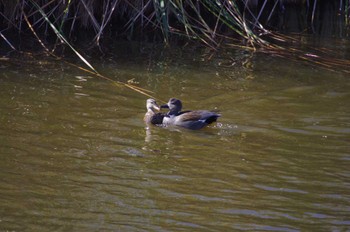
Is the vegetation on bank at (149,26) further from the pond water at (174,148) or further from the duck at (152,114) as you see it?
the duck at (152,114)

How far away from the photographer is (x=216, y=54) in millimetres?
11414

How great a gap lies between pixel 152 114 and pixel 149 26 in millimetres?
4264

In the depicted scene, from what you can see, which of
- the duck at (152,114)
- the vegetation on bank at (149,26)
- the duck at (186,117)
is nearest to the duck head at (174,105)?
the duck at (186,117)

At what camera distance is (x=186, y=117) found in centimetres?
852

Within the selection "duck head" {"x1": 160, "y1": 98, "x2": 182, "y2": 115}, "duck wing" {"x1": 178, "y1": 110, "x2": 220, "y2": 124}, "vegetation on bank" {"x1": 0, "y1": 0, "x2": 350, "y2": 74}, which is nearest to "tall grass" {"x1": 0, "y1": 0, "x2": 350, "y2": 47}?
"vegetation on bank" {"x1": 0, "y1": 0, "x2": 350, "y2": 74}

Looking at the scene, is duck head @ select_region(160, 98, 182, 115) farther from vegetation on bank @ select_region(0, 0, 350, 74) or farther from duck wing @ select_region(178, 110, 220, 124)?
vegetation on bank @ select_region(0, 0, 350, 74)

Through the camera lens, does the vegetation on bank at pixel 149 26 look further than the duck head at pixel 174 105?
Yes

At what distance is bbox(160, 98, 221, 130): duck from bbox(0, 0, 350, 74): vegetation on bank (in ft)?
7.50

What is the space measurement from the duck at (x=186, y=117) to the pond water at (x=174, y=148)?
9 centimetres

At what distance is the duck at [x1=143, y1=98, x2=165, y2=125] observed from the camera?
337 inches

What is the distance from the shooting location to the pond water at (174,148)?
5.93 metres

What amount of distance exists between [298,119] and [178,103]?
1.28 metres

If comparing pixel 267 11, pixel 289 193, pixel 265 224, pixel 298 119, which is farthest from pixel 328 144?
pixel 267 11

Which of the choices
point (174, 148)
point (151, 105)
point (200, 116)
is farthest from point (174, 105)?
point (174, 148)
